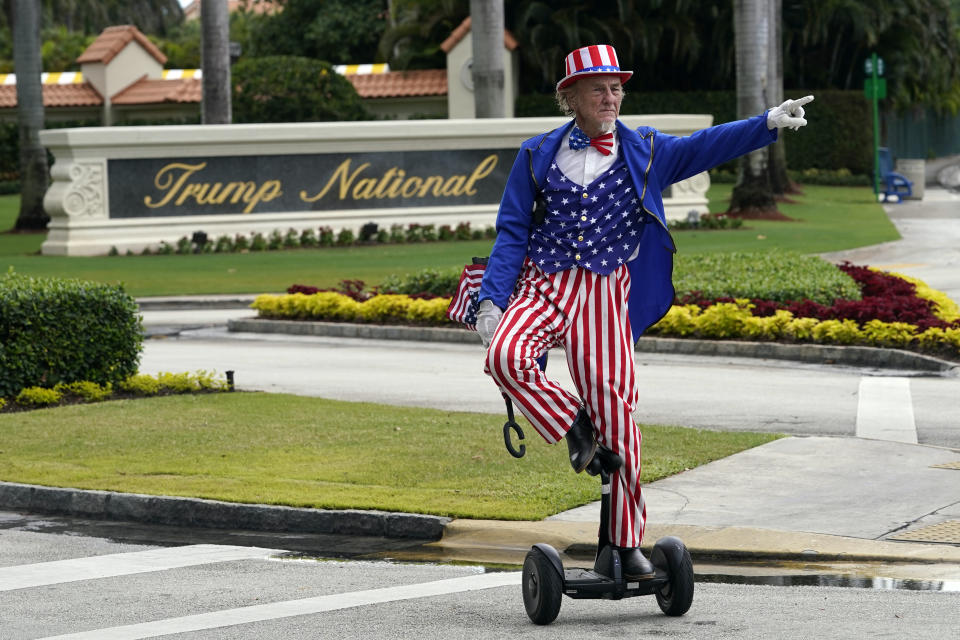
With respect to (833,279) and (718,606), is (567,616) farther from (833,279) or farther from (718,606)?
(833,279)

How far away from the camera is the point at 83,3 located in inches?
3110

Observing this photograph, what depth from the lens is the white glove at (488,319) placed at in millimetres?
6117

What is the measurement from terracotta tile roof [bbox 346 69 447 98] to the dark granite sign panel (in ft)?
54.9

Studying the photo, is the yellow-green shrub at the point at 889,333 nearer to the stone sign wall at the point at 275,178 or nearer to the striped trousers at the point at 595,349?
the striped trousers at the point at 595,349

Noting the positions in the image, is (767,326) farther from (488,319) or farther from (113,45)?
(113,45)

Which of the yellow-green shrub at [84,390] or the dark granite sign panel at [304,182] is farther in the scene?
the dark granite sign panel at [304,182]

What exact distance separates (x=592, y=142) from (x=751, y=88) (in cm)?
2735

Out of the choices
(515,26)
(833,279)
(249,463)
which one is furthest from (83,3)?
(249,463)

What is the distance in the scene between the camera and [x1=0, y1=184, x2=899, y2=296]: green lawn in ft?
79.0

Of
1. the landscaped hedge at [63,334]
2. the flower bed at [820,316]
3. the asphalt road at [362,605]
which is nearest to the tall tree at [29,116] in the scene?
the flower bed at [820,316]

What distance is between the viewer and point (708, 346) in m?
15.8

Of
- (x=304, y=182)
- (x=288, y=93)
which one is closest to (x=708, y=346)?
(x=304, y=182)

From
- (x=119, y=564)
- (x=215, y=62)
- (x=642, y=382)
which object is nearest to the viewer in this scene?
(x=119, y=564)

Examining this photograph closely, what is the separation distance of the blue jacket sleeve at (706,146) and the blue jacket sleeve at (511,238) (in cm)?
51
